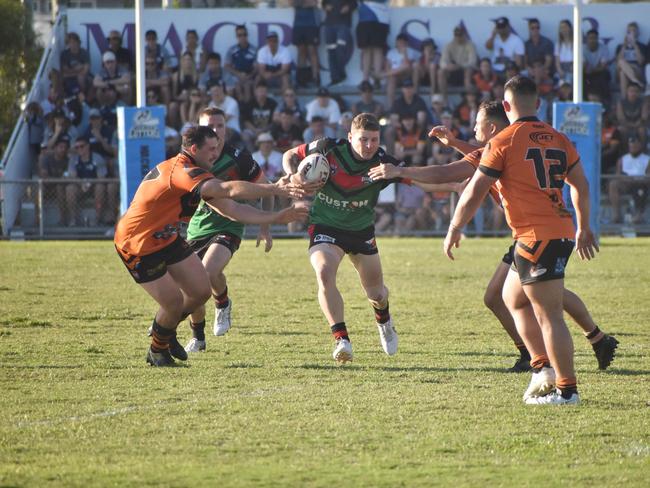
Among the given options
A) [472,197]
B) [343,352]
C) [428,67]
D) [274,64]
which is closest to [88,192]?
[274,64]

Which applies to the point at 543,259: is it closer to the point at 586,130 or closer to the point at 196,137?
the point at 196,137

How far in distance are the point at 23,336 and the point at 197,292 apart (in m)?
2.26

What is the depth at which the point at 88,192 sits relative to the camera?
21109 mm

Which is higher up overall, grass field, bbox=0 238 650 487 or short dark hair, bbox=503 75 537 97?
short dark hair, bbox=503 75 537 97

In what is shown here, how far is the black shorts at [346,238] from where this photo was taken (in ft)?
30.2

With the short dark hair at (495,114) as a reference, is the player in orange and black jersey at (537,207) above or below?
below

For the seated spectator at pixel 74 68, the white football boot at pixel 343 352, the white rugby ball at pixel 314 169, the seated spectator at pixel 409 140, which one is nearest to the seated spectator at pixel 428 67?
the seated spectator at pixel 409 140

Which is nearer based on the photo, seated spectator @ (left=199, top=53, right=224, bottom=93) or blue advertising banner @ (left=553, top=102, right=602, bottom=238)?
blue advertising banner @ (left=553, top=102, right=602, bottom=238)

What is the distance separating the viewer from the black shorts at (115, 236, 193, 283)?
28.1 ft

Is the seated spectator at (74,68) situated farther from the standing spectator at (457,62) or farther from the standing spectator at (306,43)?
the standing spectator at (457,62)

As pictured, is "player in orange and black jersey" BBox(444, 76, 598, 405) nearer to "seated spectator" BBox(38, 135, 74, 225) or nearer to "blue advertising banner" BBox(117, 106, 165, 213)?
"blue advertising banner" BBox(117, 106, 165, 213)

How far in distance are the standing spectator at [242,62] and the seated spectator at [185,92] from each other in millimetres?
804

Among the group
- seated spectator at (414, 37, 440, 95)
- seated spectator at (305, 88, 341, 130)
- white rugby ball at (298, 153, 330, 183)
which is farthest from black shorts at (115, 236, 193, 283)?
seated spectator at (414, 37, 440, 95)

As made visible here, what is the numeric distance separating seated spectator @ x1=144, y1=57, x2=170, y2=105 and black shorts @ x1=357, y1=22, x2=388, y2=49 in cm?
425
